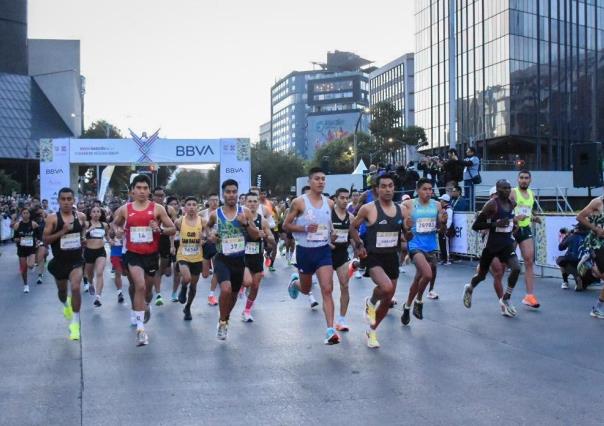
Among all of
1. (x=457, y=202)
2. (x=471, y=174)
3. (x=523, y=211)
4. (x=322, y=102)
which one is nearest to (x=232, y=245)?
(x=523, y=211)

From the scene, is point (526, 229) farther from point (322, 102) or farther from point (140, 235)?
point (322, 102)

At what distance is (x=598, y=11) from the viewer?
65688mm

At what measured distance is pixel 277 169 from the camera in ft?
286

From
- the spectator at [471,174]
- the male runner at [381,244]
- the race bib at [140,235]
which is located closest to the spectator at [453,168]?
the spectator at [471,174]

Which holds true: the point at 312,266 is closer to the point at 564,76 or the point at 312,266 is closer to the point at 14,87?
the point at 564,76

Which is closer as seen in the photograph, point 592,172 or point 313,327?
point 313,327

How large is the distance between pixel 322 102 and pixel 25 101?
8725cm

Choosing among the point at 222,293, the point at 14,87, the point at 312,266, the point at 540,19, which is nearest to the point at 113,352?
the point at 222,293

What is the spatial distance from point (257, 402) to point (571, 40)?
215ft

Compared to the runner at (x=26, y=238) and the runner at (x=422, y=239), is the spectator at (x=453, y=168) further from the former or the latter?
the runner at (x=26, y=238)

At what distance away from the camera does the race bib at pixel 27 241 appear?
14729mm

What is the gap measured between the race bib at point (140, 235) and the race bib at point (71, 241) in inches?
38.4

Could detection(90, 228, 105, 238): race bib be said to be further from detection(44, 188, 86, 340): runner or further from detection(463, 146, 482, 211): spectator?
detection(463, 146, 482, 211): spectator

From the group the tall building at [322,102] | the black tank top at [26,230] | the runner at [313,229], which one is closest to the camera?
the runner at [313,229]
